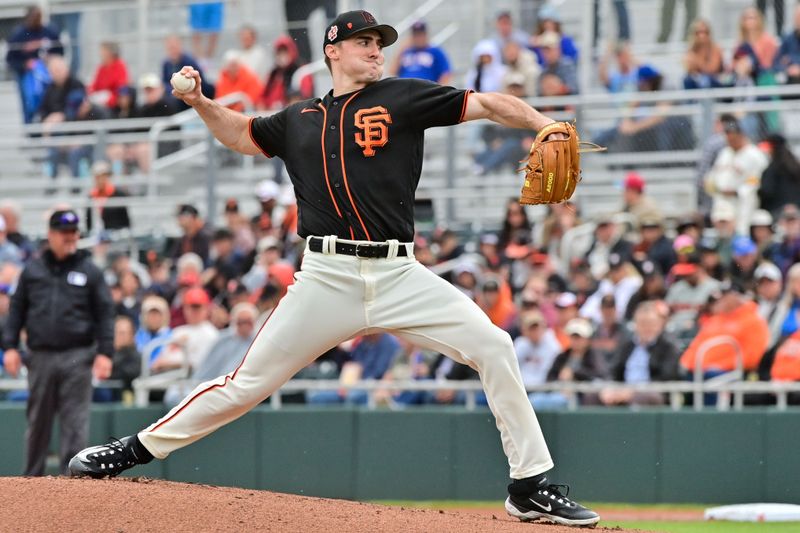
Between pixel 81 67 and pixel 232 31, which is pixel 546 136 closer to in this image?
pixel 232 31

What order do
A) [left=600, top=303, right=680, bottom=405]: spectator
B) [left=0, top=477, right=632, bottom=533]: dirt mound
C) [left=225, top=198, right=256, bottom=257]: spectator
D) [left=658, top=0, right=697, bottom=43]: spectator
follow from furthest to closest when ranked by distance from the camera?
[left=658, top=0, right=697, bottom=43]: spectator, [left=225, top=198, right=256, bottom=257]: spectator, [left=600, top=303, right=680, bottom=405]: spectator, [left=0, top=477, right=632, bottom=533]: dirt mound

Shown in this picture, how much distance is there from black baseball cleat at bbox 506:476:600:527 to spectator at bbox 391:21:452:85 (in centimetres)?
1018

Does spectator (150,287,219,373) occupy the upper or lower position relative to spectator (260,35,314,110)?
lower

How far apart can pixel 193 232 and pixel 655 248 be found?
5337mm

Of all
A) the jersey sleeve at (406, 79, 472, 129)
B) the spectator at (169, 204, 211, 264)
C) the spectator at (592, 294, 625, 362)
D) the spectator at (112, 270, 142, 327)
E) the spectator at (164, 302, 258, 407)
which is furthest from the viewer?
the spectator at (169, 204, 211, 264)

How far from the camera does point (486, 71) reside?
16578mm

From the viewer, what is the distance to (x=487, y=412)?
12.1 metres

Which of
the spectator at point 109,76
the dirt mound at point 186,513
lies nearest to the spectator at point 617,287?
the dirt mound at point 186,513

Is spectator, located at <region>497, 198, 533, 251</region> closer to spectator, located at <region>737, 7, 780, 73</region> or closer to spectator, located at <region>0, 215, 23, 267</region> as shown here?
spectator, located at <region>737, 7, 780, 73</region>

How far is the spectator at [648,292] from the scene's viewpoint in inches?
515

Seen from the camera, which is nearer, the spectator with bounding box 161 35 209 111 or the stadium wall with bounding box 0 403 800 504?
the stadium wall with bounding box 0 403 800 504

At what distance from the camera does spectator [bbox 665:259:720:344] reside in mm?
12992

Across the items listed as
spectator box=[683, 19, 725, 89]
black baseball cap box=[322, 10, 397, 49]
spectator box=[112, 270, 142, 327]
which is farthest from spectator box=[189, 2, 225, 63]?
black baseball cap box=[322, 10, 397, 49]

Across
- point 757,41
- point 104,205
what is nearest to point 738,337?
point 757,41
